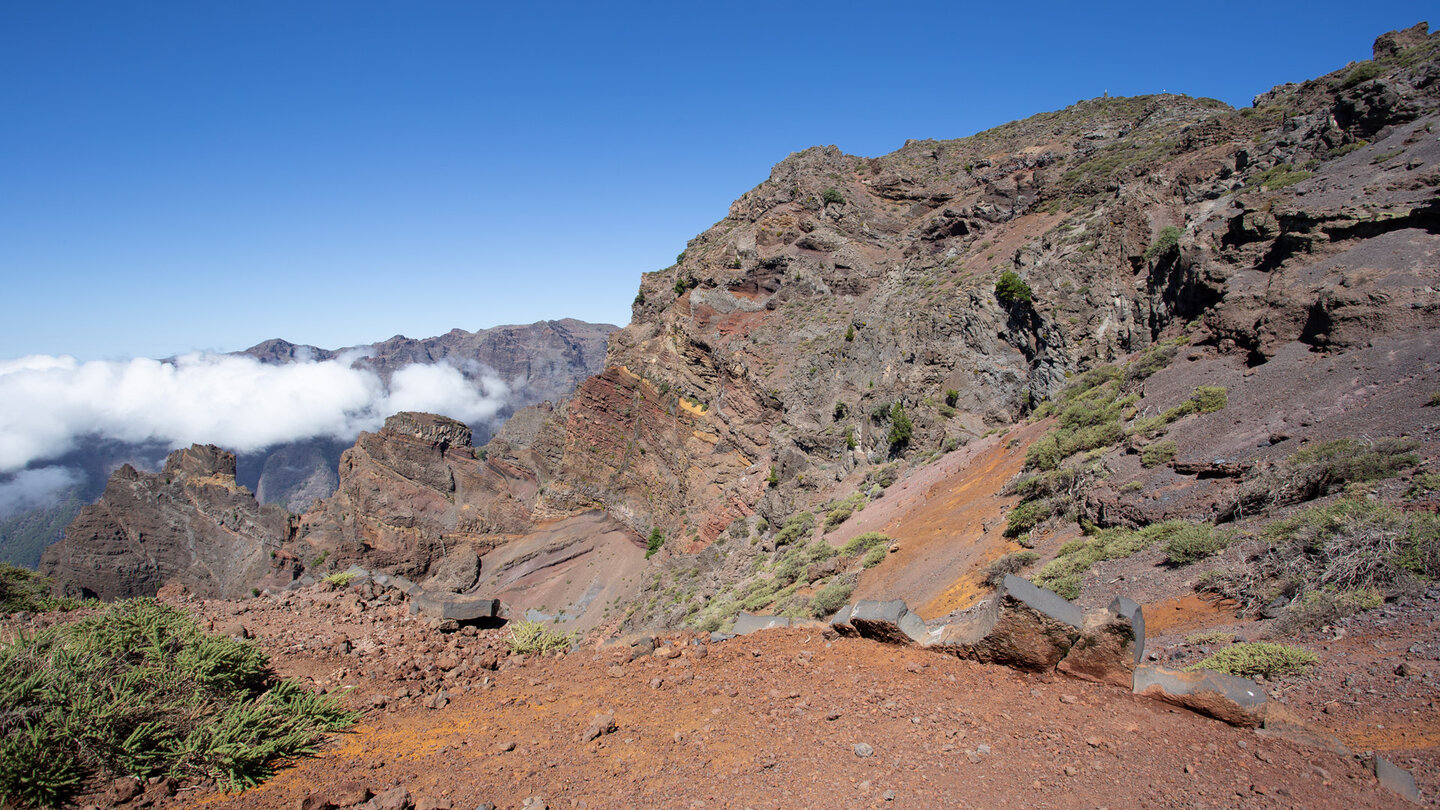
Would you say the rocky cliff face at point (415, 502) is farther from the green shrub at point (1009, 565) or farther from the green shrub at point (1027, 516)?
the green shrub at point (1009, 565)

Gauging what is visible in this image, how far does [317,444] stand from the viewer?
5064 inches

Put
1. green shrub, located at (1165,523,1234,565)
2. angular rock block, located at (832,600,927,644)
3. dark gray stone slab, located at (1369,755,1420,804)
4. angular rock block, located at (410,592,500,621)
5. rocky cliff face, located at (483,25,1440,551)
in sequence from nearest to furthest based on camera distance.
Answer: dark gray stone slab, located at (1369,755,1420,804) < angular rock block, located at (832,600,927,644) < green shrub, located at (1165,523,1234,565) < angular rock block, located at (410,592,500,621) < rocky cliff face, located at (483,25,1440,551)

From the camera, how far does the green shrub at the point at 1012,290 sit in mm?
21359

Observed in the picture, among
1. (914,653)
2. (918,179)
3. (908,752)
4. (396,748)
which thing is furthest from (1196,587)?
(918,179)

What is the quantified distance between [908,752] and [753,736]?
1345 mm

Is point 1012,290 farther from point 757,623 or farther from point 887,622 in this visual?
point 887,622

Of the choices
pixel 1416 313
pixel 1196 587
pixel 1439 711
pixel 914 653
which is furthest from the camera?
pixel 1416 313

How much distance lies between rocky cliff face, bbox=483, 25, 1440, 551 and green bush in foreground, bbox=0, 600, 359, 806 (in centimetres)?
1650

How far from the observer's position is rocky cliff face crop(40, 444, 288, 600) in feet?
115

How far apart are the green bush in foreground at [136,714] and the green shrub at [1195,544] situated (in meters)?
9.91

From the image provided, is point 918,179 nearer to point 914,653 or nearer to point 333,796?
point 914,653

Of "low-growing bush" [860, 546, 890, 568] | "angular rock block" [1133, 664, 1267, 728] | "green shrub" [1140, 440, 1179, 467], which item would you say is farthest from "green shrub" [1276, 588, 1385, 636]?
"low-growing bush" [860, 546, 890, 568]

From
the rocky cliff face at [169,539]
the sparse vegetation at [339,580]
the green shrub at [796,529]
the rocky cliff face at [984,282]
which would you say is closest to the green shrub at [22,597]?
the sparse vegetation at [339,580]

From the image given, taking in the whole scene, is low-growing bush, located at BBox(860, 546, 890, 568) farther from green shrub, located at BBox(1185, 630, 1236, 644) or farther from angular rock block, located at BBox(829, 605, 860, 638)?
green shrub, located at BBox(1185, 630, 1236, 644)
